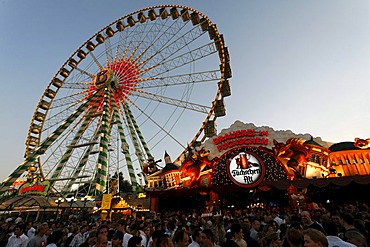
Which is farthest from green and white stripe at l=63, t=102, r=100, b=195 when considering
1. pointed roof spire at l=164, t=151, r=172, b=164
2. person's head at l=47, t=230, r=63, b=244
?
person's head at l=47, t=230, r=63, b=244

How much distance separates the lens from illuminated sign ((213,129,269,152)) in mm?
15674

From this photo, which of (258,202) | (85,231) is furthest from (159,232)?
(258,202)

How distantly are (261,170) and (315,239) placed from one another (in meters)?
12.6

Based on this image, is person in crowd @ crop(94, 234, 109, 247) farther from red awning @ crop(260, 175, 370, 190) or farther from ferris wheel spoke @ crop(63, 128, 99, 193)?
ferris wheel spoke @ crop(63, 128, 99, 193)

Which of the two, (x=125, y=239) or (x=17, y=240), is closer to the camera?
(x=125, y=239)

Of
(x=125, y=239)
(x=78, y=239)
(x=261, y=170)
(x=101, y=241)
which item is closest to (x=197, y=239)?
(x=101, y=241)

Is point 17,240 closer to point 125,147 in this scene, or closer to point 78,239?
point 78,239

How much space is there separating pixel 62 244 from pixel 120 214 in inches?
516

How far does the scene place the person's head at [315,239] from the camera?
212cm

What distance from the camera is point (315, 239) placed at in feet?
7.05

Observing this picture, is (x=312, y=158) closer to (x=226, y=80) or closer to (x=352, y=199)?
(x=352, y=199)

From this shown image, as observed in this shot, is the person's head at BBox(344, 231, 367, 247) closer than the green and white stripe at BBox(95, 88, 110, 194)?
Yes

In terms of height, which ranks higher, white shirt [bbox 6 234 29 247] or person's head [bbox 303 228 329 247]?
person's head [bbox 303 228 329 247]

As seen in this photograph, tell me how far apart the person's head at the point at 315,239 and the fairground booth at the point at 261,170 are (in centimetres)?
1130
